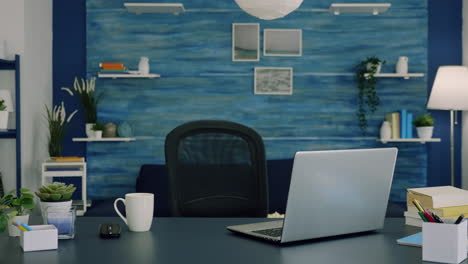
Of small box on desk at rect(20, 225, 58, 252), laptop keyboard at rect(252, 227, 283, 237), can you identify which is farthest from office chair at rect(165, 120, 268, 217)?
small box on desk at rect(20, 225, 58, 252)

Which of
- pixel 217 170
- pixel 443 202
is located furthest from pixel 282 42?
pixel 443 202

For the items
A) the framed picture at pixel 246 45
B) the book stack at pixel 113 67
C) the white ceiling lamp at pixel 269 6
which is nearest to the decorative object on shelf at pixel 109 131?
the book stack at pixel 113 67

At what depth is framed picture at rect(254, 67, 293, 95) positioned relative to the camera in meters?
4.75

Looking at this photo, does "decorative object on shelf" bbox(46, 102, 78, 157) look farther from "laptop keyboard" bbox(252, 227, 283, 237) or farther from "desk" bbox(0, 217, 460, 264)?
"laptop keyboard" bbox(252, 227, 283, 237)

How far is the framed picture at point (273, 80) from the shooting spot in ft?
15.6

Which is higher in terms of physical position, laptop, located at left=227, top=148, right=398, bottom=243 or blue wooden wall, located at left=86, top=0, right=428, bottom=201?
blue wooden wall, located at left=86, top=0, right=428, bottom=201

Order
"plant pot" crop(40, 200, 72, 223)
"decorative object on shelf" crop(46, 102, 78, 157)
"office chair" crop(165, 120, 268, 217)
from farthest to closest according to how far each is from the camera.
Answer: "decorative object on shelf" crop(46, 102, 78, 157) → "office chair" crop(165, 120, 268, 217) → "plant pot" crop(40, 200, 72, 223)

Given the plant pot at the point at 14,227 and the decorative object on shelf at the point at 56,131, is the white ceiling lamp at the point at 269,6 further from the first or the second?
the decorative object on shelf at the point at 56,131

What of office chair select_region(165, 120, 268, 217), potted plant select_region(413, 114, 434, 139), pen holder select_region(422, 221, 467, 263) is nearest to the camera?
pen holder select_region(422, 221, 467, 263)

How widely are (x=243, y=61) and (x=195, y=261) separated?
3.52 m

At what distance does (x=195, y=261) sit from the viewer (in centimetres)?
136

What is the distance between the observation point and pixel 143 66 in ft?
15.0

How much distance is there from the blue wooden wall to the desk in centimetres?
302

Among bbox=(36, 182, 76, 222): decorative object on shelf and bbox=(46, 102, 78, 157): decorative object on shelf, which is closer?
bbox=(36, 182, 76, 222): decorative object on shelf
